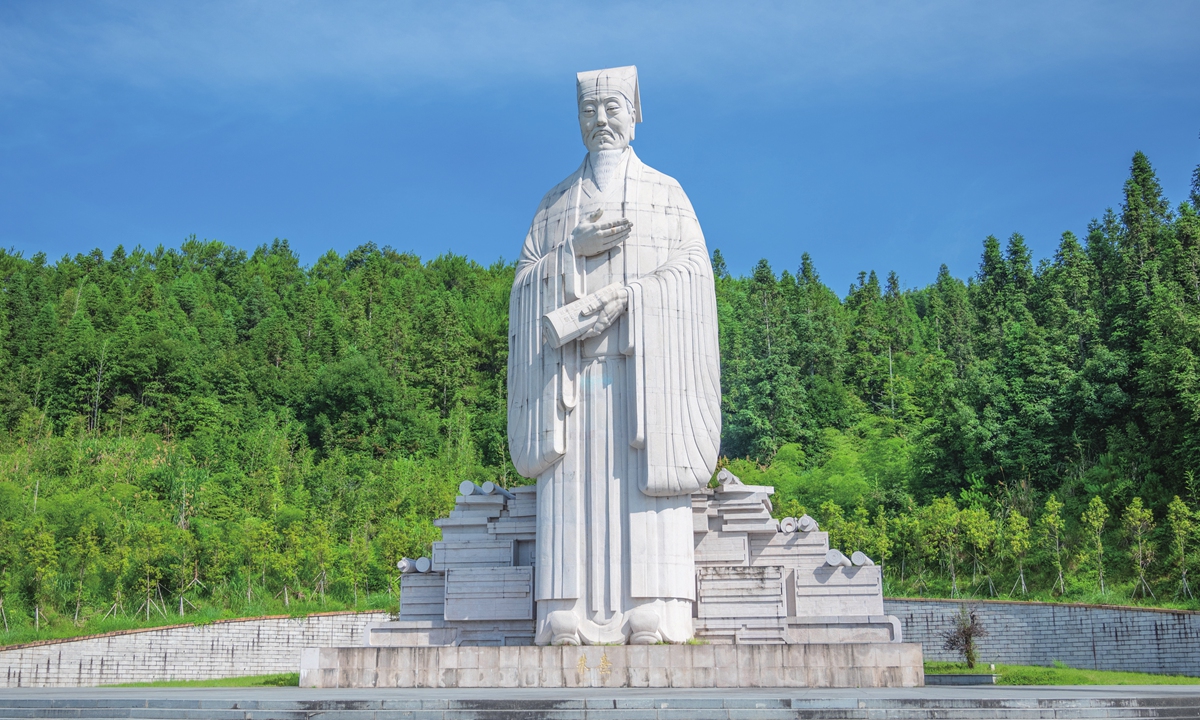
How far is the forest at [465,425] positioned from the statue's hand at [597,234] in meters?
11.8

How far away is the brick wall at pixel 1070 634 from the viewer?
55.8 ft

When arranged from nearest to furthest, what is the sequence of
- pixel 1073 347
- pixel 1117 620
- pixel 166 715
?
pixel 166 715 → pixel 1117 620 → pixel 1073 347

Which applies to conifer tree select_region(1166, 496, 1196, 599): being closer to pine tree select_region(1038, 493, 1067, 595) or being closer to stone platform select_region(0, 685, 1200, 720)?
pine tree select_region(1038, 493, 1067, 595)

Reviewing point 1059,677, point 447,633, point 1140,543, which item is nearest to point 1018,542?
point 1140,543

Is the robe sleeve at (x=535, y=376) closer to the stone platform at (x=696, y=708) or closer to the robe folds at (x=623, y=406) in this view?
the robe folds at (x=623, y=406)

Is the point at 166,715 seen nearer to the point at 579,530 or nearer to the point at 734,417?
the point at 579,530

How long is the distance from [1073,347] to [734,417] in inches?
403

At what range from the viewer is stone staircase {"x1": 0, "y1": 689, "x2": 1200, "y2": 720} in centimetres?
728

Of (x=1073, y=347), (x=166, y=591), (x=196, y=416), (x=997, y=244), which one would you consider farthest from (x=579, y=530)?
(x=997, y=244)

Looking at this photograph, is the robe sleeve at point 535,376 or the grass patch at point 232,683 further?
the grass patch at point 232,683

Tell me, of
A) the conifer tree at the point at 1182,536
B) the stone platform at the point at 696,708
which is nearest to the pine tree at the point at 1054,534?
the conifer tree at the point at 1182,536

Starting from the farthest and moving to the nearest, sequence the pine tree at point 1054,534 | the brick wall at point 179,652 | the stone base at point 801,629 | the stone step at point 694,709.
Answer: the pine tree at point 1054,534 → the brick wall at point 179,652 → the stone base at point 801,629 → the stone step at point 694,709

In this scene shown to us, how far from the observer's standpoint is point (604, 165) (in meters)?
13.3

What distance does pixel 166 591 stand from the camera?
2211 cm
